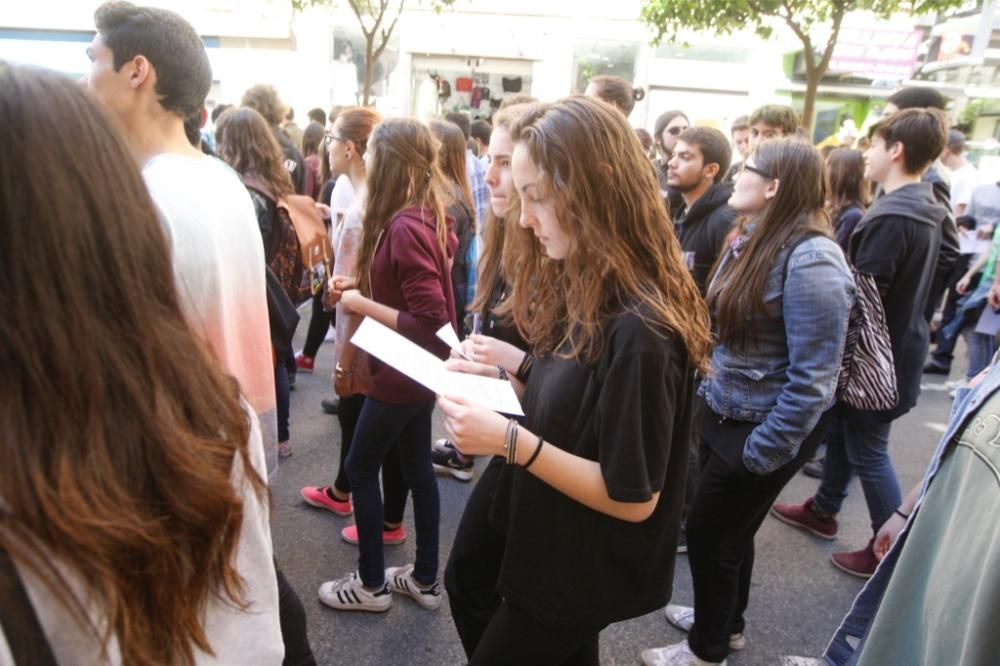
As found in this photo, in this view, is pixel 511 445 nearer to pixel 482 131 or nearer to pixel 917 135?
pixel 917 135

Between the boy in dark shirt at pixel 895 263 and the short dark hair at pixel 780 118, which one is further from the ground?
the short dark hair at pixel 780 118

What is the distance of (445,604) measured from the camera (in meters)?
2.62

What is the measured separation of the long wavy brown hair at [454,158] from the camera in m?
3.43

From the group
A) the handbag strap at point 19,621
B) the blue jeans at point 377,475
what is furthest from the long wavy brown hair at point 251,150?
the handbag strap at point 19,621

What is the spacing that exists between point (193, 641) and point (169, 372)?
14.9 inches

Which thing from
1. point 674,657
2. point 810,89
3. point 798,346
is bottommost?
point 674,657

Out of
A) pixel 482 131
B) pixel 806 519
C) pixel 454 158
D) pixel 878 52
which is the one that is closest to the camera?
pixel 806 519

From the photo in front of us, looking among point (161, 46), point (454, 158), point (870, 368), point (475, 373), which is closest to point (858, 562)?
point (870, 368)

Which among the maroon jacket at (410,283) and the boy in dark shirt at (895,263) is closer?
A: the maroon jacket at (410,283)

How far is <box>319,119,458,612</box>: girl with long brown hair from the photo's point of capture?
2.24m

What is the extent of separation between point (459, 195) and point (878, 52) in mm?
15571

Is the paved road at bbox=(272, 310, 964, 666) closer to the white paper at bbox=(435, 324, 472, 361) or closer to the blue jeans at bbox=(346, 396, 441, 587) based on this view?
the blue jeans at bbox=(346, 396, 441, 587)

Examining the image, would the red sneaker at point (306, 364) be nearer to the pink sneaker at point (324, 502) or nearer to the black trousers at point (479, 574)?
the pink sneaker at point (324, 502)

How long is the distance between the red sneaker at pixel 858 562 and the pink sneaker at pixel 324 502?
2414 mm
